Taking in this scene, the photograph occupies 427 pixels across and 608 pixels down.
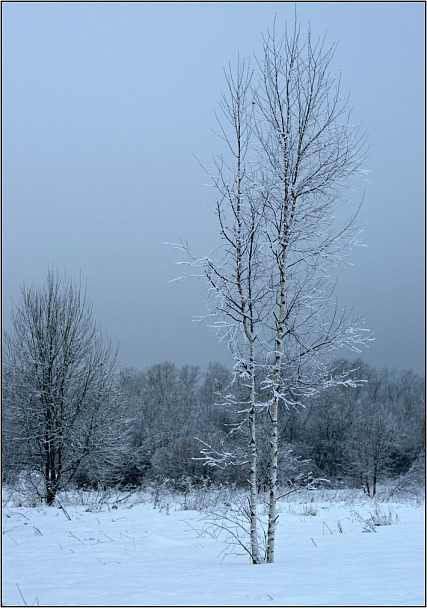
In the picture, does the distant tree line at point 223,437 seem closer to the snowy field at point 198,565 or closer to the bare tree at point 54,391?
the bare tree at point 54,391

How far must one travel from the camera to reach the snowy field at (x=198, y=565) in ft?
15.8

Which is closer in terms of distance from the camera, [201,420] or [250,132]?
[250,132]

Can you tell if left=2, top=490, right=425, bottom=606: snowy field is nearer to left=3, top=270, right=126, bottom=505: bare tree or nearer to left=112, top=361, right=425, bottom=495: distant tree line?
left=3, top=270, right=126, bottom=505: bare tree

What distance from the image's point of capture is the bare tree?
1552cm

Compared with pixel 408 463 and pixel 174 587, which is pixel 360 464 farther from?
pixel 174 587

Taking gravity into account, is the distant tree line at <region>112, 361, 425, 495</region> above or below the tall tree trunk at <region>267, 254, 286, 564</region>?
below

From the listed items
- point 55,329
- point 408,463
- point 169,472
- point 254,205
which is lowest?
point 408,463

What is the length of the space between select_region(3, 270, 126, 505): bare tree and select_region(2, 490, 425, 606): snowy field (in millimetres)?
3736

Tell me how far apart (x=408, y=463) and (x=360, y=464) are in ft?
32.6

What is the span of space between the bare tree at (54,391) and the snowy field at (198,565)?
3.74m

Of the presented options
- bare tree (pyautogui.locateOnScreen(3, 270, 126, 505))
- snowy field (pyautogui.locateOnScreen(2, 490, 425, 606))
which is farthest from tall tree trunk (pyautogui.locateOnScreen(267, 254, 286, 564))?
bare tree (pyautogui.locateOnScreen(3, 270, 126, 505))

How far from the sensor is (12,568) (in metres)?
6.88

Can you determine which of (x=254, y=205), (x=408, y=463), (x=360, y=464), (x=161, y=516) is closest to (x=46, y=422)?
(x=161, y=516)

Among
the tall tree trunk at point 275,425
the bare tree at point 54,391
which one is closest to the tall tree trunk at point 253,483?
the tall tree trunk at point 275,425
